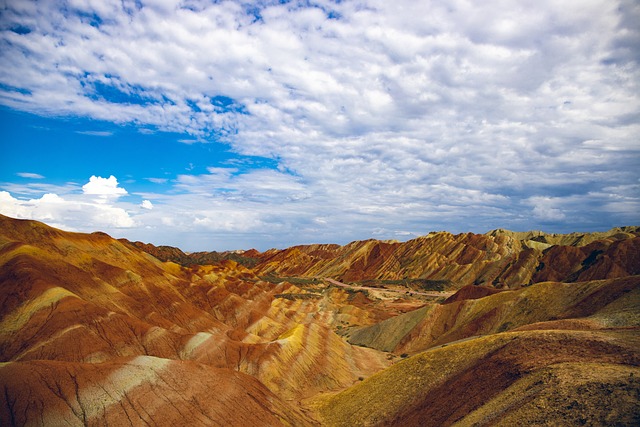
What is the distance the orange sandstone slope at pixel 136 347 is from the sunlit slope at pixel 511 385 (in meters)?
7.18

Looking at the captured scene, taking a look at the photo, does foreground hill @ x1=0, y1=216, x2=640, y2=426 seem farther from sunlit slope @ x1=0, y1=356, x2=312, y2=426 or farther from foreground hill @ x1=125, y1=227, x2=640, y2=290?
foreground hill @ x1=125, y1=227, x2=640, y2=290

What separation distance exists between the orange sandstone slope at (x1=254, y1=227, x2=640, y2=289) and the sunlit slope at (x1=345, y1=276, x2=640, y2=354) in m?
53.3

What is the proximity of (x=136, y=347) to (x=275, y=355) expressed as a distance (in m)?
15.2

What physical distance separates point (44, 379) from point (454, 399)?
24128 mm

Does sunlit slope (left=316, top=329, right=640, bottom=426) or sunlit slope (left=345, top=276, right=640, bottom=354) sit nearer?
sunlit slope (left=316, top=329, right=640, bottom=426)

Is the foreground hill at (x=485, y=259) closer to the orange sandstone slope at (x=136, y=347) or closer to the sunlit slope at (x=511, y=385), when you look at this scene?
the orange sandstone slope at (x=136, y=347)

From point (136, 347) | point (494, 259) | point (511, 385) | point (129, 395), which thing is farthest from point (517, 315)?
point (494, 259)

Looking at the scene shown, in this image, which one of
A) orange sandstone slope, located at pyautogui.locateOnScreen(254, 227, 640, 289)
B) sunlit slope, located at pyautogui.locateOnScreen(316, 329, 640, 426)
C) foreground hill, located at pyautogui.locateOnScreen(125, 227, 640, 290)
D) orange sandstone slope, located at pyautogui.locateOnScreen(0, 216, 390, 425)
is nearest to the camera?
sunlit slope, located at pyautogui.locateOnScreen(316, 329, 640, 426)

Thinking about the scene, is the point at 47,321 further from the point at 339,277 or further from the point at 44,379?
the point at 339,277

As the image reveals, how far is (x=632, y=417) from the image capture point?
519 inches

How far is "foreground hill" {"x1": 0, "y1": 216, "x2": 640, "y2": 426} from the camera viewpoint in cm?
1906

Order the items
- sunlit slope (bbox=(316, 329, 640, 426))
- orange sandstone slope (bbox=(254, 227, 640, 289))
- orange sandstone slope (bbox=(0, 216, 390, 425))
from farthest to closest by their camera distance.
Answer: orange sandstone slope (bbox=(254, 227, 640, 289)) < orange sandstone slope (bbox=(0, 216, 390, 425)) < sunlit slope (bbox=(316, 329, 640, 426))

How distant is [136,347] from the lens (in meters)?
39.9

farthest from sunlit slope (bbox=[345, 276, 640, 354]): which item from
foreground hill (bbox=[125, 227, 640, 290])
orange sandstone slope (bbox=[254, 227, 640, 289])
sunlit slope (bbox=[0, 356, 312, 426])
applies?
foreground hill (bbox=[125, 227, 640, 290])
